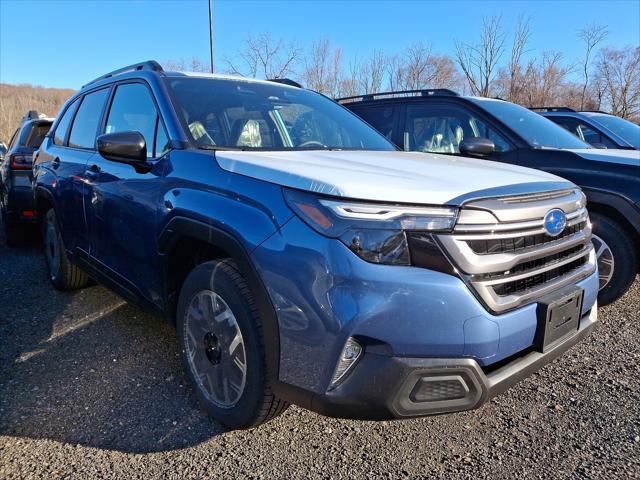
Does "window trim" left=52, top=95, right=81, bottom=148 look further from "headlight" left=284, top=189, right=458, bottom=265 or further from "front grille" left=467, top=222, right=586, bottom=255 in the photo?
"front grille" left=467, top=222, right=586, bottom=255

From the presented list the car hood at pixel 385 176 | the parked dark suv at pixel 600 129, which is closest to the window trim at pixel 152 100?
the car hood at pixel 385 176

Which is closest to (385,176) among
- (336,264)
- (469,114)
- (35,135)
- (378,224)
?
(378,224)

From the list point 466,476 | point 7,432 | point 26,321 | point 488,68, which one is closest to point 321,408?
point 466,476

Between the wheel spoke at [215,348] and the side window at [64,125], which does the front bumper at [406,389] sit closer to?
the wheel spoke at [215,348]

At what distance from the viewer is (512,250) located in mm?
1930

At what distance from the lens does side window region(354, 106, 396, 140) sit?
218 inches

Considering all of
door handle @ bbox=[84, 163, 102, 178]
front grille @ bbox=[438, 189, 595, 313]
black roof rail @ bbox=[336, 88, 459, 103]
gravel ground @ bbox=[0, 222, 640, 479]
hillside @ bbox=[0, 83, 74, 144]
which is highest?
hillside @ bbox=[0, 83, 74, 144]

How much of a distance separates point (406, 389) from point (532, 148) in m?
3.40

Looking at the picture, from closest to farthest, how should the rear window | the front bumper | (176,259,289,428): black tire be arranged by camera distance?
the front bumper → (176,259,289,428): black tire → the rear window

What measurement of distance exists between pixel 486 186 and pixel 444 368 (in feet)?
2.55

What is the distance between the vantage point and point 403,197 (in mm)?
1802

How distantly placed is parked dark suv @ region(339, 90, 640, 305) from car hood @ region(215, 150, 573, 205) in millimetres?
1711

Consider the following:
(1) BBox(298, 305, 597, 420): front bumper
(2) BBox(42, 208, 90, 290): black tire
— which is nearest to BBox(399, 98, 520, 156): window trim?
(1) BBox(298, 305, 597, 420): front bumper

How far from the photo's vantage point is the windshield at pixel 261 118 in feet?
8.87
